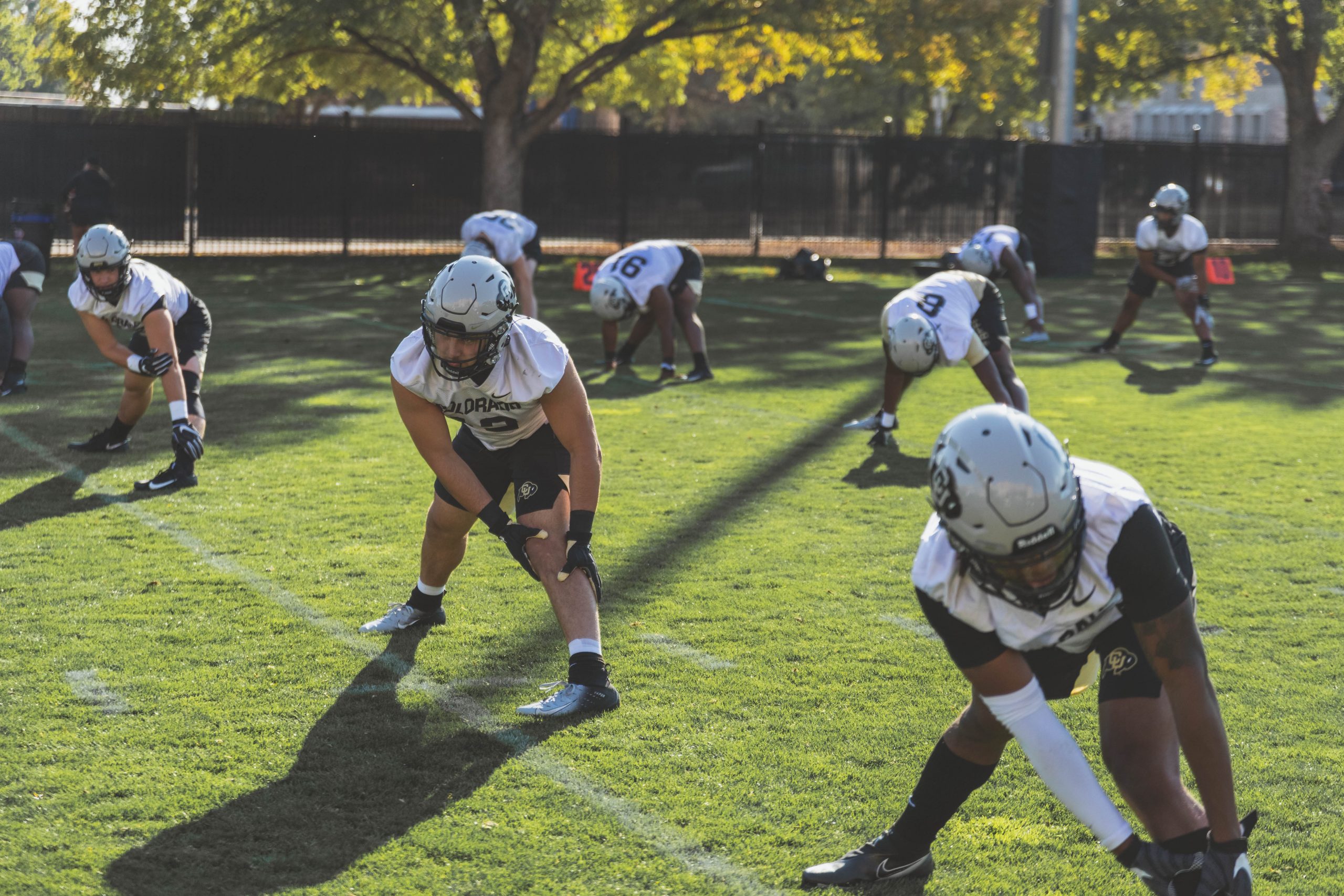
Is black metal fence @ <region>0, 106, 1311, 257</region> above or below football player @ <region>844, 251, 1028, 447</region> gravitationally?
above

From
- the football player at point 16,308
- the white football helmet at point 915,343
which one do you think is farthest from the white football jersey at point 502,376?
the football player at point 16,308

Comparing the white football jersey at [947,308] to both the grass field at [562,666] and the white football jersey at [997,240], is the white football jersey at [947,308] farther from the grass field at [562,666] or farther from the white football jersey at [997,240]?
the white football jersey at [997,240]

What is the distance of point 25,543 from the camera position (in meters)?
6.97

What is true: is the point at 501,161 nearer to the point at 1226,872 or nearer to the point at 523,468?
the point at 523,468

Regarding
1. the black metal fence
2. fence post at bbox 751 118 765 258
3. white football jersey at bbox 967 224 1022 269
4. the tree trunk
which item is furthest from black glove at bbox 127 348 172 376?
Result: fence post at bbox 751 118 765 258

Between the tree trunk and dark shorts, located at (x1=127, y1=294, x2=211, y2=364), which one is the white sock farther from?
the tree trunk

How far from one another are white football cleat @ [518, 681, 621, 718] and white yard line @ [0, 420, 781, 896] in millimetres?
107

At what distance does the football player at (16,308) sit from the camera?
11.1 metres

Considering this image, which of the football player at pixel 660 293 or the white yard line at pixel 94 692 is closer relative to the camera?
the white yard line at pixel 94 692

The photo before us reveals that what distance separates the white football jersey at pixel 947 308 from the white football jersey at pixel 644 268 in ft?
11.4

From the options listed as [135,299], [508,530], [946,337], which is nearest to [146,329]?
[135,299]

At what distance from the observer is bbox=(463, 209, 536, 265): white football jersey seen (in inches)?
541

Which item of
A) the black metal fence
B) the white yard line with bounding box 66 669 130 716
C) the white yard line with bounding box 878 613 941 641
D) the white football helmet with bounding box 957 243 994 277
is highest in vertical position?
the black metal fence

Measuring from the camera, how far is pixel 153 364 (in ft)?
26.8
